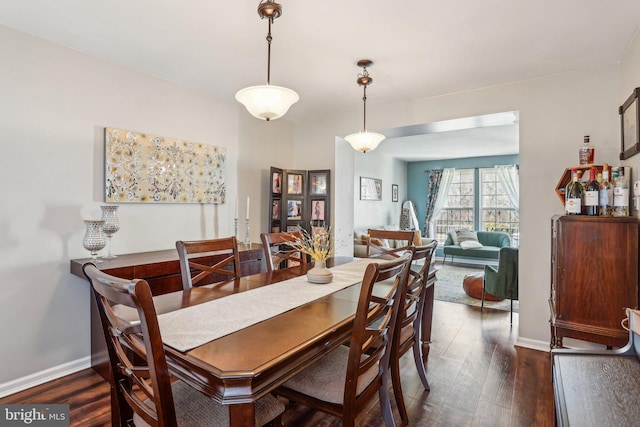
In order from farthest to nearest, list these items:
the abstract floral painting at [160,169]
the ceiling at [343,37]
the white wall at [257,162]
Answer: the white wall at [257,162] → the abstract floral painting at [160,169] → the ceiling at [343,37]

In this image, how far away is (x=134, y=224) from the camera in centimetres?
292

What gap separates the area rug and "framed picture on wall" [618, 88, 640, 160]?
229 cm

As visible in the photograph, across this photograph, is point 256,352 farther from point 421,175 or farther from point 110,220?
point 421,175

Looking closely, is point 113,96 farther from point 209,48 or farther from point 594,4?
point 594,4

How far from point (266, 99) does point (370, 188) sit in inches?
213

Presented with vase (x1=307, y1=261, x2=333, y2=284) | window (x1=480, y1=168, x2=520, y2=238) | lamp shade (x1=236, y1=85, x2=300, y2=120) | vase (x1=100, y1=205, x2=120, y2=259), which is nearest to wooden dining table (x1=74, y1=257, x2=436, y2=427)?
vase (x1=307, y1=261, x2=333, y2=284)

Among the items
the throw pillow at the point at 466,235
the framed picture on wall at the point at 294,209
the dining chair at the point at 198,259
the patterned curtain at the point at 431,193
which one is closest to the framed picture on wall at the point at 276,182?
the framed picture on wall at the point at 294,209

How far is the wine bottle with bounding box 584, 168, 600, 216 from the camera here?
2.19m

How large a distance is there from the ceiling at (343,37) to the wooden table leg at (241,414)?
2045 mm

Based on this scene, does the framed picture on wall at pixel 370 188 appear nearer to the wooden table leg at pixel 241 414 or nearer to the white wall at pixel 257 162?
the white wall at pixel 257 162

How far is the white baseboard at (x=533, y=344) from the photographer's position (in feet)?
9.64

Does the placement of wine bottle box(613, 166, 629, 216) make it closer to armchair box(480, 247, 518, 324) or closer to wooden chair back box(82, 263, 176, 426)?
armchair box(480, 247, 518, 324)

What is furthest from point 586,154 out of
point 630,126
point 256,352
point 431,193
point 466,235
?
point 431,193

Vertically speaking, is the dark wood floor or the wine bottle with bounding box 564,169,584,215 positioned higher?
the wine bottle with bounding box 564,169,584,215
